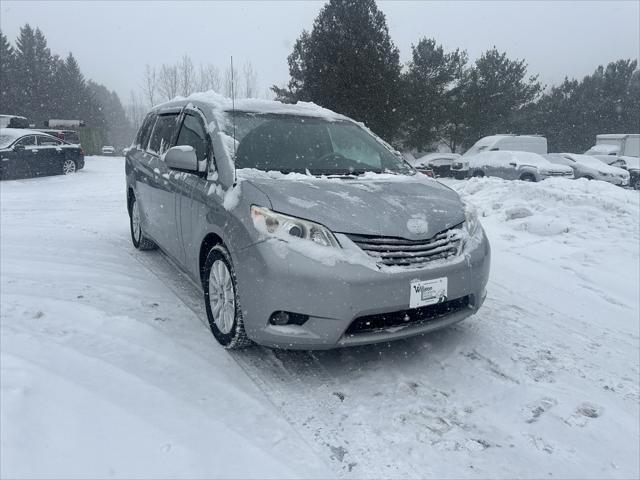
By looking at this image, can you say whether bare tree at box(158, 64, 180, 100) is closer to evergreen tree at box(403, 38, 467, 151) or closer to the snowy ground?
evergreen tree at box(403, 38, 467, 151)

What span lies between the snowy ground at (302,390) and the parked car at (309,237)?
0.31 meters

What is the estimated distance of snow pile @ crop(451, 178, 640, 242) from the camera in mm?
6816

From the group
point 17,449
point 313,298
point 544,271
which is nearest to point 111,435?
point 17,449

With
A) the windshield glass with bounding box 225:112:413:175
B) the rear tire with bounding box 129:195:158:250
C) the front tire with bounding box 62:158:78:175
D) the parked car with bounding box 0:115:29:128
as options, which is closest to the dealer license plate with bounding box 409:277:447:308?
the windshield glass with bounding box 225:112:413:175

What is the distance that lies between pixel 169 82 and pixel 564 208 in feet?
169

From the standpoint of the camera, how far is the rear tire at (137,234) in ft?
18.2

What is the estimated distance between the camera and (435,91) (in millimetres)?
→ 33062

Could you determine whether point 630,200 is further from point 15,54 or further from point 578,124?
point 15,54

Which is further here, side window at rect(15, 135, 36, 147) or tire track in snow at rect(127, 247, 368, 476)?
side window at rect(15, 135, 36, 147)

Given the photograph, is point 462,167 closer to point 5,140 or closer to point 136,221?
point 5,140

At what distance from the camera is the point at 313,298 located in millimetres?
2637

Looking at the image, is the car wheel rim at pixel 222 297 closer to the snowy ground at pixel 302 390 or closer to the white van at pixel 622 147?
the snowy ground at pixel 302 390

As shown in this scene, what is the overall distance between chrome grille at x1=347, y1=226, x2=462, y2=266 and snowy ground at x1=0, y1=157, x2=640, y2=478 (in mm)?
723

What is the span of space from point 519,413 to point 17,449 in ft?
8.07
